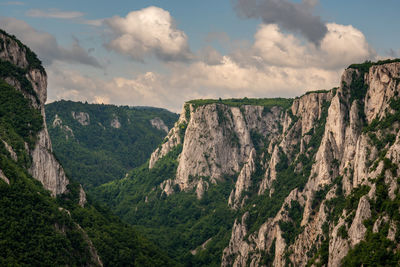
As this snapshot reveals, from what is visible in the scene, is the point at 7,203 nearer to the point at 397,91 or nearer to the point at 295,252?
the point at 295,252

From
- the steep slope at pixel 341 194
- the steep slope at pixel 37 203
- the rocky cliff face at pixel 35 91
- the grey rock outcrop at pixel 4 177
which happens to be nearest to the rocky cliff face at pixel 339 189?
the steep slope at pixel 341 194

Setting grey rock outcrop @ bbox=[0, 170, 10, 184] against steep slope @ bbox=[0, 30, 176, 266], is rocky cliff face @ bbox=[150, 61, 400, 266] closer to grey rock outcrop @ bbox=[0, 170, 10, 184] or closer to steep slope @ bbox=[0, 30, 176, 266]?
steep slope @ bbox=[0, 30, 176, 266]

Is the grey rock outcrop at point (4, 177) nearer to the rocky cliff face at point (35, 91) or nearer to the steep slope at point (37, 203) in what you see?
the steep slope at point (37, 203)

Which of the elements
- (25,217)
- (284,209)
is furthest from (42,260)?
(284,209)

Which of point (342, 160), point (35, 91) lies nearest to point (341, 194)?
point (342, 160)

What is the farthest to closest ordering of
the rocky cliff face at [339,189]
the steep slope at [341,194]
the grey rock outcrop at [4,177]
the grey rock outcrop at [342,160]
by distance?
the grey rock outcrop at [342,160] → the grey rock outcrop at [4,177] → the rocky cliff face at [339,189] → the steep slope at [341,194]

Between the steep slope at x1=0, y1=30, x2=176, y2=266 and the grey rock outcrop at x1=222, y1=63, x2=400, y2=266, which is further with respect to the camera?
the grey rock outcrop at x1=222, y1=63, x2=400, y2=266

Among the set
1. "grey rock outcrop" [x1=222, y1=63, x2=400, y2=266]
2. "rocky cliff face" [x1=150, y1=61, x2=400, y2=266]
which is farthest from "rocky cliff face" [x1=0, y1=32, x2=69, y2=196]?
"grey rock outcrop" [x1=222, y1=63, x2=400, y2=266]

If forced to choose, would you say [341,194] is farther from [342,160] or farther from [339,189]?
[342,160]
